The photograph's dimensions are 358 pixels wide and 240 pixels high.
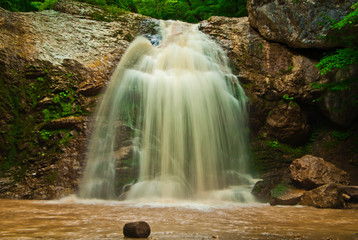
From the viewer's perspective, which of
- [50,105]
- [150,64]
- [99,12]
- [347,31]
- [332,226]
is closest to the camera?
[332,226]

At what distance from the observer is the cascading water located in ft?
19.0

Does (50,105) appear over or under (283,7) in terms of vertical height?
under

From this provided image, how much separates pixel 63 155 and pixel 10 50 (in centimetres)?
320

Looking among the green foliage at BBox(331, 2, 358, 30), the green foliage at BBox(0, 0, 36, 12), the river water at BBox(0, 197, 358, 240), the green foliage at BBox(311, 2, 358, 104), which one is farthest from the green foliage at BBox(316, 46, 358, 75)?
the green foliage at BBox(0, 0, 36, 12)

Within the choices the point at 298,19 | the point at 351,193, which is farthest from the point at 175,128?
the point at 298,19

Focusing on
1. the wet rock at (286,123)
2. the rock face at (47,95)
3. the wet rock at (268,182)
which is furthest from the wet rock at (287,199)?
the rock face at (47,95)

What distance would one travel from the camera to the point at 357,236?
2.28 m

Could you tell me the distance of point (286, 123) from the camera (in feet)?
25.4

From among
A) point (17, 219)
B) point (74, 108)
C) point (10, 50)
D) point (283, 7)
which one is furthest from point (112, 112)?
point (283, 7)

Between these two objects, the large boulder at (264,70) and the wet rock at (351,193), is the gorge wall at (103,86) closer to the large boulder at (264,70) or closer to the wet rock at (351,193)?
the large boulder at (264,70)

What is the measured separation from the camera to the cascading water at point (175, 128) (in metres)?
5.80

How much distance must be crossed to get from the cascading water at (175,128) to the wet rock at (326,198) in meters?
1.32

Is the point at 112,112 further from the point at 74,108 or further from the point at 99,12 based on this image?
the point at 99,12

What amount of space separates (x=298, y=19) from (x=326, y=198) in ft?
18.3
